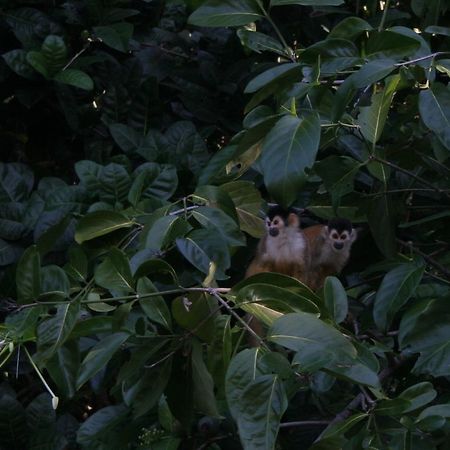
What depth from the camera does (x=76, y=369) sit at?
2229 mm

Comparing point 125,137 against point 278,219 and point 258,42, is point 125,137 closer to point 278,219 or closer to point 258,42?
point 278,219

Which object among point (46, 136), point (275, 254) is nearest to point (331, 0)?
point (275, 254)

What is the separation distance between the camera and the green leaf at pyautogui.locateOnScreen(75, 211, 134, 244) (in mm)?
2455

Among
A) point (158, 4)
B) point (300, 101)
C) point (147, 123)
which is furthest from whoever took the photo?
point (158, 4)

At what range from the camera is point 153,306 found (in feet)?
7.25

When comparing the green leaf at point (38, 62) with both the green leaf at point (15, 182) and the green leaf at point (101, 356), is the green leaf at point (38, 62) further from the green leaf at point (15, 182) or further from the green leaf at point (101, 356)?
the green leaf at point (101, 356)

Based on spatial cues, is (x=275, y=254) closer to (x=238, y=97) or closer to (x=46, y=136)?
(x=238, y=97)

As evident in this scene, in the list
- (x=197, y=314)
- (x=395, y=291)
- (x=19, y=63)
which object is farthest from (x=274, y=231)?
(x=197, y=314)

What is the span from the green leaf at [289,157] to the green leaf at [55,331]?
49 centimetres

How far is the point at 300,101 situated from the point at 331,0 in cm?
29

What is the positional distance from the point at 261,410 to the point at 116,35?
2.26 m

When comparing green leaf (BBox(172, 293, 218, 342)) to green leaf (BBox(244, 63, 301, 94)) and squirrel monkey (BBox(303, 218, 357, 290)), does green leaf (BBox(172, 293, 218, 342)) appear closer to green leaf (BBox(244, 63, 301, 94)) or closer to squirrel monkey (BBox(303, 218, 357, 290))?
green leaf (BBox(244, 63, 301, 94))

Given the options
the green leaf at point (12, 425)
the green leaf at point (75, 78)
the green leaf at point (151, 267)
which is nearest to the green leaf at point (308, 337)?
the green leaf at point (151, 267)

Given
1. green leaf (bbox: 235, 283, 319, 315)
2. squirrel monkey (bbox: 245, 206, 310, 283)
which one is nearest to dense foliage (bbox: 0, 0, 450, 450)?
green leaf (bbox: 235, 283, 319, 315)
